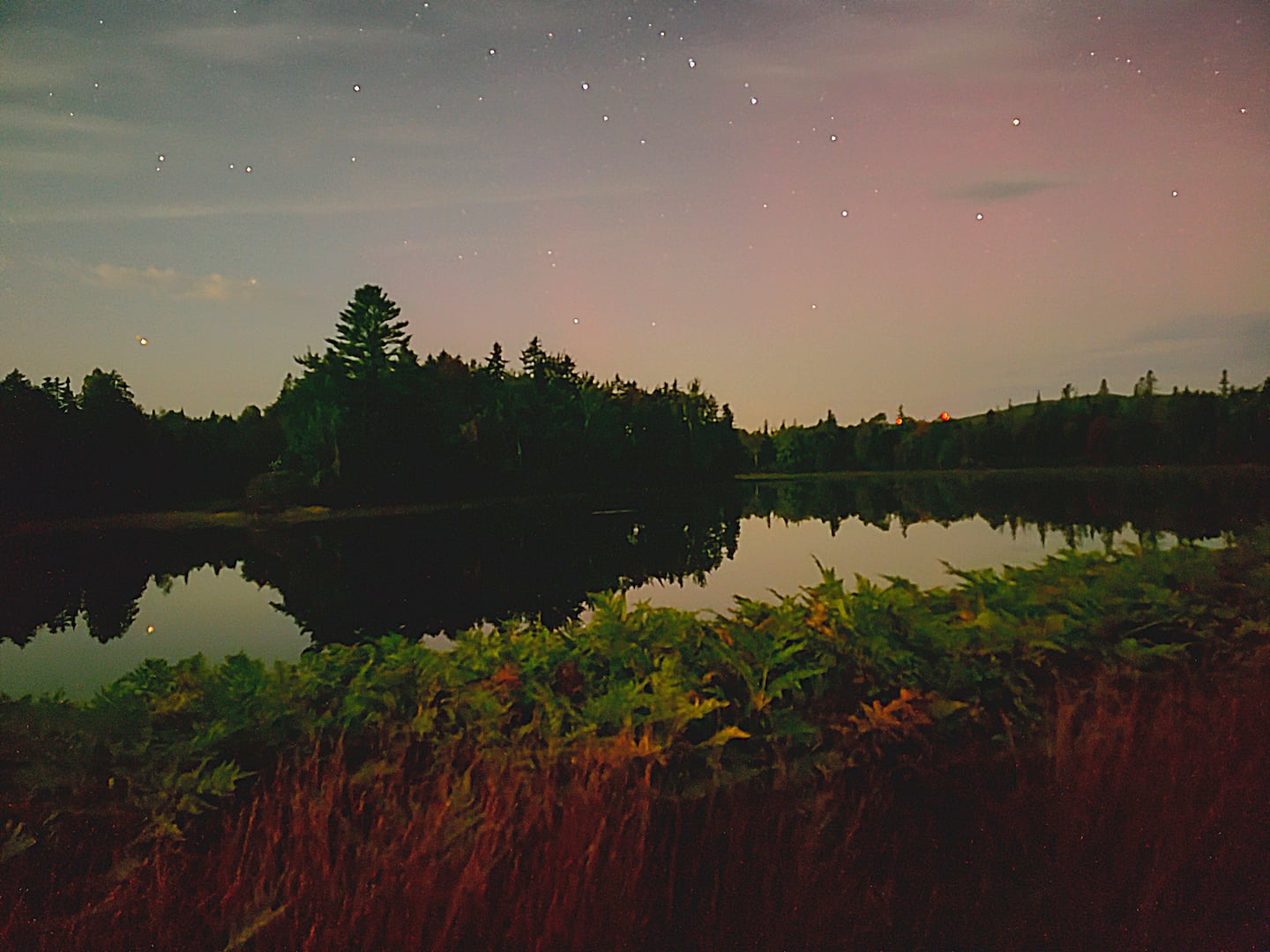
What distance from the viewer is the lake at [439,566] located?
10.8 m

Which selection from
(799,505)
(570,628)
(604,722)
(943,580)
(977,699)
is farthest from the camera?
(799,505)

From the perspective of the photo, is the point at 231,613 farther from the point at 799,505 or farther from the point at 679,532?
the point at 799,505

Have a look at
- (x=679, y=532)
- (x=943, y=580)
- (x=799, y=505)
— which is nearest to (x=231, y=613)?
(x=943, y=580)

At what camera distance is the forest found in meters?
10.6

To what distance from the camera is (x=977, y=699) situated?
3955 mm

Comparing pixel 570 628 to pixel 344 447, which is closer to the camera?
pixel 570 628

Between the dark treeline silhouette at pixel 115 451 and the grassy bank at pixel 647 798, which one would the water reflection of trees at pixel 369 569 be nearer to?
the grassy bank at pixel 647 798

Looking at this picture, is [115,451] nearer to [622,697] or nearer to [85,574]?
[85,574]

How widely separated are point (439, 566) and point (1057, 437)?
81.7m

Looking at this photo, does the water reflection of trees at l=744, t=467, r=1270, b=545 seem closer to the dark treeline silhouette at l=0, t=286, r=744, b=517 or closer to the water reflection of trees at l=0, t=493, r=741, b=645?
the water reflection of trees at l=0, t=493, r=741, b=645

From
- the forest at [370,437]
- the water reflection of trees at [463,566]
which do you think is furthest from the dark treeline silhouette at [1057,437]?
the water reflection of trees at [463,566]

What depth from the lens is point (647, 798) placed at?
308 cm

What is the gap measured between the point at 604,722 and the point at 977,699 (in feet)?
5.97

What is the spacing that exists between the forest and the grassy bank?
6495 millimetres
